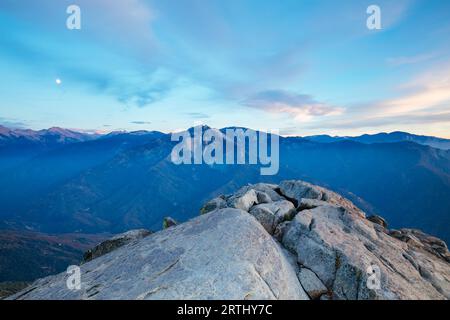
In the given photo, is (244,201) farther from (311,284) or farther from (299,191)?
(311,284)

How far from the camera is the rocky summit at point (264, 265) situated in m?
16.2

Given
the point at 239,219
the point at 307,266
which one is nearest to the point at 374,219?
the point at 307,266

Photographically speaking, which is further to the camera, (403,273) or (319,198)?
(319,198)

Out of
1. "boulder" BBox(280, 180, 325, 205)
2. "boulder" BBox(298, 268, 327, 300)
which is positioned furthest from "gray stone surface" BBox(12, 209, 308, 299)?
"boulder" BBox(280, 180, 325, 205)

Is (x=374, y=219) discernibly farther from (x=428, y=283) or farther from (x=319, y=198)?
(x=428, y=283)

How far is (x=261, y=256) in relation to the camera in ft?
61.2

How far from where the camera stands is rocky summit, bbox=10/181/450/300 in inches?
638

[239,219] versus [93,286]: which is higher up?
[239,219]

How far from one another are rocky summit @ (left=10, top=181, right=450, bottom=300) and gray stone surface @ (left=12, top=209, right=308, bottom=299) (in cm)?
6

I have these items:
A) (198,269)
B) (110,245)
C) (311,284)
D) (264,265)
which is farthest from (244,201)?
(110,245)

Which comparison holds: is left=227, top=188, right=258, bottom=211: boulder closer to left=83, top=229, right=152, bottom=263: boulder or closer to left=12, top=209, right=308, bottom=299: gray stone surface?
left=12, top=209, right=308, bottom=299: gray stone surface
